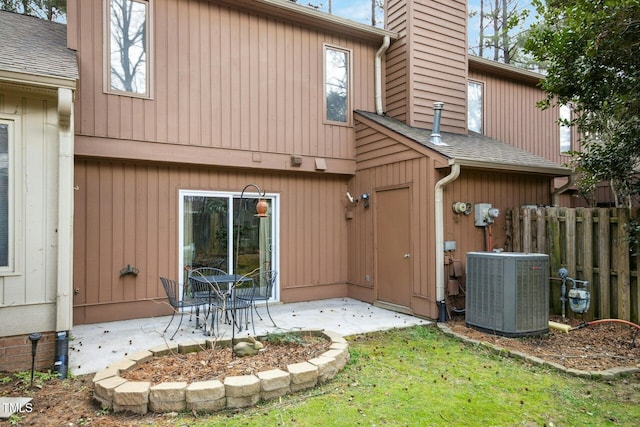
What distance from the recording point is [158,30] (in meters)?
5.88

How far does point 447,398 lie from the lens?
3.21 meters

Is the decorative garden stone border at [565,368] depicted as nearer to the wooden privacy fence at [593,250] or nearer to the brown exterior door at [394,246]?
the wooden privacy fence at [593,250]

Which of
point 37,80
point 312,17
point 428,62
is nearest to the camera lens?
point 37,80

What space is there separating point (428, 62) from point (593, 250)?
14.4 ft

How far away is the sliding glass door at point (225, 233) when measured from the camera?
20.1ft

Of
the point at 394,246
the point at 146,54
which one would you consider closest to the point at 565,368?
the point at 394,246

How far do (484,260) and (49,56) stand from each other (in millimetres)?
5669

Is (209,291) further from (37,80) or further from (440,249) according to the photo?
(440,249)

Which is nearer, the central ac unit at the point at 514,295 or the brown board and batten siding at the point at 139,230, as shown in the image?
the central ac unit at the point at 514,295

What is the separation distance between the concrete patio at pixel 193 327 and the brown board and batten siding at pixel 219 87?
236 centimetres

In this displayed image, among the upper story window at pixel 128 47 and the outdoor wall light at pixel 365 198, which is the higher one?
the upper story window at pixel 128 47

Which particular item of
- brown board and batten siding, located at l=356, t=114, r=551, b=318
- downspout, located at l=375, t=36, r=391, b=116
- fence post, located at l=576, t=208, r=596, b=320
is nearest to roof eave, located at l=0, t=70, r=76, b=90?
brown board and batten siding, located at l=356, t=114, r=551, b=318

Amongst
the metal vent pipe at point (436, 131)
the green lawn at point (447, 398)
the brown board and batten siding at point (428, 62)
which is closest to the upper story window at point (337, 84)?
the brown board and batten siding at point (428, 62)

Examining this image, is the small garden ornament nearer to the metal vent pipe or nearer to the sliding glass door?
the sliding glass door
